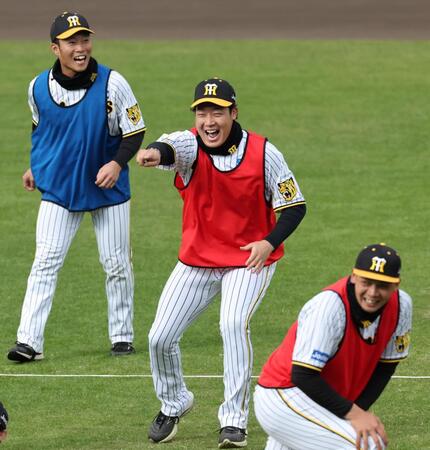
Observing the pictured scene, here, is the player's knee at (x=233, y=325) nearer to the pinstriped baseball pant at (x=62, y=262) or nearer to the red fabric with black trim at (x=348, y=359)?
the red fabric with black trim at (x=348, y=359)

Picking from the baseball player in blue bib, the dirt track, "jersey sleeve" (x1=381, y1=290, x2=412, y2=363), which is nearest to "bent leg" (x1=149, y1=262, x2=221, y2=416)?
"jersey sleeve" (x1=381, y1=290, x2=412, y2=363)

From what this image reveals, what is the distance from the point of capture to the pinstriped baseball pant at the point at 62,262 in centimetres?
1027

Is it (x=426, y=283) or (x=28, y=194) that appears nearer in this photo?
(x=426, y=283)

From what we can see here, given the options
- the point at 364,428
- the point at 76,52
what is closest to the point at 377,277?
the point at 364,428

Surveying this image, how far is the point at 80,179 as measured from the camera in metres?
10.4

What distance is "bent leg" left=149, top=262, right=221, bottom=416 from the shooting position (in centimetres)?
845

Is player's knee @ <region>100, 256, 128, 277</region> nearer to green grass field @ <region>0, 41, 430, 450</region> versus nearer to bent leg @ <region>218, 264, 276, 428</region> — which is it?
green grass field @ <region>0, 41, 430, 450</region>

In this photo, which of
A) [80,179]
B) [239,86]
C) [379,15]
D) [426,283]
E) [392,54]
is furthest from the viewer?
[379,15]

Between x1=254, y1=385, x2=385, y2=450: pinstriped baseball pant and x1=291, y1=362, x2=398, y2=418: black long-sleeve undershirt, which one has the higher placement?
x1=291, y1=362, x2=398, y2=418: black long-sleeve undershirt

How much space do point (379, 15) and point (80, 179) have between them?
1927 centimetres

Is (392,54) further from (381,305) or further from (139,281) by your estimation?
(381,305)

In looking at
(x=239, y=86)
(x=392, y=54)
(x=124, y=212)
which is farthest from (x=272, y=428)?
(x=392, y=54)

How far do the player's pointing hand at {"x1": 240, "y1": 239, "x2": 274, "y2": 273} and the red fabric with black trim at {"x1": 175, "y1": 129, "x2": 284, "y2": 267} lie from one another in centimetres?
35

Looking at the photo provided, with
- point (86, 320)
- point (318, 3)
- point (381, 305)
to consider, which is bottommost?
point (86, 320)
